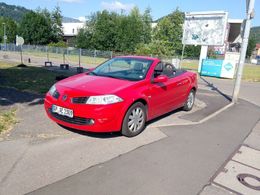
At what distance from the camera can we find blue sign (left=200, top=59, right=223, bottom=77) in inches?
800

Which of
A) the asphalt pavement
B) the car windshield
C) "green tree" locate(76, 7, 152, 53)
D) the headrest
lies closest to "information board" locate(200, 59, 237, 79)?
the asphalt pavement

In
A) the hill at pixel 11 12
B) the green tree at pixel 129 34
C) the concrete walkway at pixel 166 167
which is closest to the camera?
the concrete walkway at pixel 166 167

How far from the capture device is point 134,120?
5.05 metres

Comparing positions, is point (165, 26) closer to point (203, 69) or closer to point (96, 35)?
point (96, 35)

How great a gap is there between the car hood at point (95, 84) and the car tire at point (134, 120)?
47 cm

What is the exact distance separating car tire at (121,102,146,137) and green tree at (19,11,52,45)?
197ft

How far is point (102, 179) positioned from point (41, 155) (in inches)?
46.1

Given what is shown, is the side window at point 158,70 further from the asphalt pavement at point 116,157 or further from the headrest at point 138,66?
the asphalt pavement at point 116,157

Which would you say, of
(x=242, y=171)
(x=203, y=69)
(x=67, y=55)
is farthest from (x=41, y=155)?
(x=67, y=55)

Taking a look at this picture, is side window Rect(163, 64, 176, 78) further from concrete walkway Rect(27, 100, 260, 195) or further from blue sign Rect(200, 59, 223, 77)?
blue sign Rect(200, 59, 223, 77)

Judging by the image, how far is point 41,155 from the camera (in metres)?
4.01

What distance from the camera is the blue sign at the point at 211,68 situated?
66.6ft

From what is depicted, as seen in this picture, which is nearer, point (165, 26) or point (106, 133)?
point (106, 133)

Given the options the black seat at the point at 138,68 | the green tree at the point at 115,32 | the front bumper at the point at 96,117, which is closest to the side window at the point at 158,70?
the black seat at the point at 138,68
